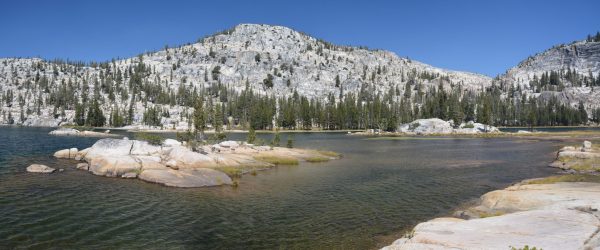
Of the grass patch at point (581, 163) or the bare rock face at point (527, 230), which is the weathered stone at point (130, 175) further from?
the grass patch at point (581, 163)

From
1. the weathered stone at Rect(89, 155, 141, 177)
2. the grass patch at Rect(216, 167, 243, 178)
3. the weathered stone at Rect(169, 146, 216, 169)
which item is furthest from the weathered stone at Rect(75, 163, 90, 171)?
the grass patch at Rect(216, 167, 243, 178)

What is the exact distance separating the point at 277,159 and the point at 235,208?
32.9 meters

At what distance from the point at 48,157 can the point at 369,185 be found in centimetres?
5714

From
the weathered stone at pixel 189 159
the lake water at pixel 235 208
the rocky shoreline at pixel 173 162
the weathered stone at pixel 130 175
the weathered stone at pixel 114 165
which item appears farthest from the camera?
the weathered stone at pixel 189 159

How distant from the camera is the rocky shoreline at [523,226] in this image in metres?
19.5

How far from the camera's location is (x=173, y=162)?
170ft

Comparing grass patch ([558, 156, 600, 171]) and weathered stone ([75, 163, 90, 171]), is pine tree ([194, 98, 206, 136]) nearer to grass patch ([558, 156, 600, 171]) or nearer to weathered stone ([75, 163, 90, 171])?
weathered stone ([75, 163, 90, 171])

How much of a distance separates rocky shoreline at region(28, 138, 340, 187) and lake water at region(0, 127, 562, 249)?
2075 mm

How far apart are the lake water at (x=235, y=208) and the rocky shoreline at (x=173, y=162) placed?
6.81 ft

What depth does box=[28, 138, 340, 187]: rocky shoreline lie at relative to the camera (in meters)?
46.7

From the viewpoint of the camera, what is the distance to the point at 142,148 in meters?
60.3

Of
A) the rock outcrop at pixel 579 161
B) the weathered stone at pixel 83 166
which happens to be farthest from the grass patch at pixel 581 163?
the weathered stone at pixel 83 166

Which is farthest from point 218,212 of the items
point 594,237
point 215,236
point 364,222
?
point 594,237

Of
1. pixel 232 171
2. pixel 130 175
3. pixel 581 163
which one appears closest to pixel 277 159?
pixel 232 171
